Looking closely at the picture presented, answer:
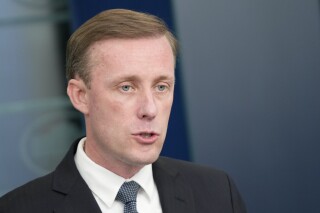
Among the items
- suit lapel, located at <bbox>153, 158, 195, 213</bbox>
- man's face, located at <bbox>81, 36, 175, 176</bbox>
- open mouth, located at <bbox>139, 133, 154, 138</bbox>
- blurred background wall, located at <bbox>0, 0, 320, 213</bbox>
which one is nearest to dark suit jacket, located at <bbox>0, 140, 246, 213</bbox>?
suit lapel, located at <bbox>153, 158, 195, 213</bbox>

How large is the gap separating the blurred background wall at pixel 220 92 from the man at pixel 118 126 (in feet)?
5.74

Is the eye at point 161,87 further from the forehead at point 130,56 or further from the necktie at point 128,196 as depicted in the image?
the necktie at point 128,196

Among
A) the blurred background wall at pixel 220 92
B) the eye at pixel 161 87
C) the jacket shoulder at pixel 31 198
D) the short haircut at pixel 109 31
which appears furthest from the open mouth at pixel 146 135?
the blurred background wall at pixel 220 92

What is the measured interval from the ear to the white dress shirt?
156 mm

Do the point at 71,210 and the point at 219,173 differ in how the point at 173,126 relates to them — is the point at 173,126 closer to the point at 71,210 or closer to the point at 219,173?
the point at 219,173

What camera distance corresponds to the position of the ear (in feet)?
9.20

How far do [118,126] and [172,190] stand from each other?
0.36 meters

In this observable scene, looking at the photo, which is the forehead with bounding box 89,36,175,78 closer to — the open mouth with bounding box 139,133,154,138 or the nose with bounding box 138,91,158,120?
the nose with bounding box 138,91,158,120

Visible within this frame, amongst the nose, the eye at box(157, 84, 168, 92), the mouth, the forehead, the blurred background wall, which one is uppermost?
the forehead

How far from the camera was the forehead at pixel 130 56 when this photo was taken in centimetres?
267

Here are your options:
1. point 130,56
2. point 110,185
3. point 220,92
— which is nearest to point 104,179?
point 110,185

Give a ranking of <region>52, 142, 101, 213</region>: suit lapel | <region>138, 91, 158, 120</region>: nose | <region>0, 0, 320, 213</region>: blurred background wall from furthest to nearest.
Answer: <region>0, 0, 320, 213</region>: blurred background wall → <region>52, 142, 101, 213</region>: suit lapel → <region>138, 91, 158, 120</region>: nose

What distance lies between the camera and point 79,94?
9.27 ft

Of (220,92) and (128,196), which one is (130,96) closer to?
(128,196)
